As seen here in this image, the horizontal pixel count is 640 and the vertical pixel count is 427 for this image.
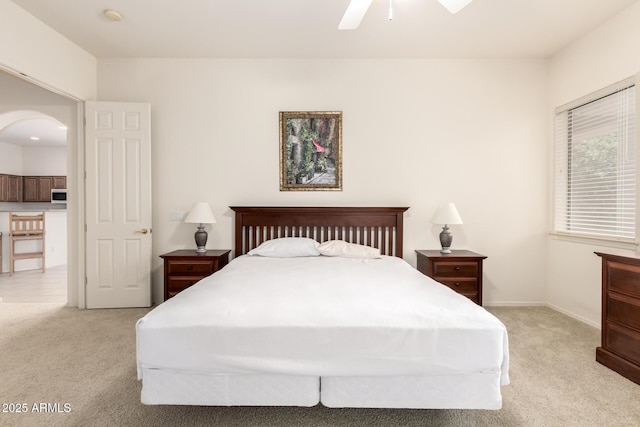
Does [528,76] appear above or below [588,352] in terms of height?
above

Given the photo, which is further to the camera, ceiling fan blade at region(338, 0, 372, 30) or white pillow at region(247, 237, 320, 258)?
white pillow at region(247, 237, 320, 258)

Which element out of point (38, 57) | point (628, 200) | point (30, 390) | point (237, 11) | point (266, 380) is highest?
point (237, 11)

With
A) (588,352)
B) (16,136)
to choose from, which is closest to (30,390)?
(588,352)

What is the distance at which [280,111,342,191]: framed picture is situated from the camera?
375 centimetres

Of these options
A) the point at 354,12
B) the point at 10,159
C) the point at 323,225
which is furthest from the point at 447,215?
the point at 10,159

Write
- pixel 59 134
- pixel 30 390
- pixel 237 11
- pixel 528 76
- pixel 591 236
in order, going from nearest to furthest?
pixel 30 390 < pixel 237 11 < pixel 591 236 < pixel 528 76 < pixel 59 134

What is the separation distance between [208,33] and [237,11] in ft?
1.78

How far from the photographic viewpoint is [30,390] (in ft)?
6.73

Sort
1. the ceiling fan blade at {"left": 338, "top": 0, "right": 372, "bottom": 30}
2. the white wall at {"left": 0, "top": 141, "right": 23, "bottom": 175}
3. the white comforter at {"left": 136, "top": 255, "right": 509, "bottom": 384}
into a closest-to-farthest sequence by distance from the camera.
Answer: the white comforter at {"left": 136, "top": 255, "right": 509, "bottom": 384} → the ceiling fan blade at {"left": 338, "top": 0, "right": 372, "bottom": 30} → the white wall at {"left": 0, "top": 141, "right": 23, "bottom": 175}

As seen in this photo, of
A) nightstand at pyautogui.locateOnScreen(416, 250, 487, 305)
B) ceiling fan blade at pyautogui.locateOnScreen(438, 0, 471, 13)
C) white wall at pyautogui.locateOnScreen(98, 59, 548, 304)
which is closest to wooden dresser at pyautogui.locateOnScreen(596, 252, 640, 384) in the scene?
nightstand at pyautogui.locateOnScreen(416, 250, 487, 305)

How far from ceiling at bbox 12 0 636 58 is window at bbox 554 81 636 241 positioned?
2.72 feet

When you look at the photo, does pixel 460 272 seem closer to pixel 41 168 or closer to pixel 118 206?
pixel 118 206

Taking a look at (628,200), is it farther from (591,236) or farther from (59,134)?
(59,134)

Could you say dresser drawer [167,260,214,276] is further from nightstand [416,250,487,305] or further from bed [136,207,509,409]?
nightstand [416,250,487,305]
